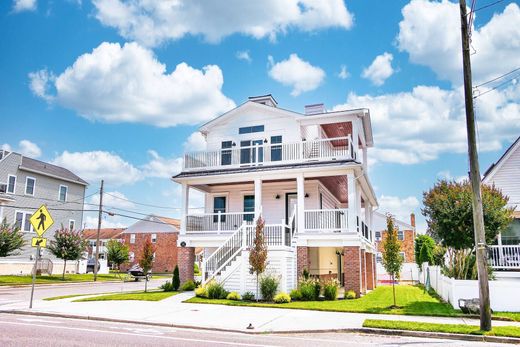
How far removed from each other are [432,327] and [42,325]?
412 inches

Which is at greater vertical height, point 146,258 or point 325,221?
point 325,221

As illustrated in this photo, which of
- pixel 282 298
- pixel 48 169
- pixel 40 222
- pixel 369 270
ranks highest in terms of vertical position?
pixel 48 169

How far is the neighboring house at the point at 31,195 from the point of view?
3628 centimetres

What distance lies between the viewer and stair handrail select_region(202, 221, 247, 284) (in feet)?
63.8

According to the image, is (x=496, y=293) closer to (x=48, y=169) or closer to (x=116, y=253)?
(x=116, y=253)

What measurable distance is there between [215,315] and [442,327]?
6860 millimetres

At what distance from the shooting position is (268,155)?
73.4 feet

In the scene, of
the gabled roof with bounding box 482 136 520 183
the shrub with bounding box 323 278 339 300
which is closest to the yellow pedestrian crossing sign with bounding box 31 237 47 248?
the shrub with bounding box 323 278 339 300

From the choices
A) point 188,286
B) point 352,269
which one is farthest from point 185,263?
point 352,269

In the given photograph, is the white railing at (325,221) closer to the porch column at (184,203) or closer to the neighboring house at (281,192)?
the neighboring house at (281,192)

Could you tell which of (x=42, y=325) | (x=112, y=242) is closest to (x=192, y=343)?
(x=42, y=325)

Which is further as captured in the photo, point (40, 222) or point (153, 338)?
point (40, 222)

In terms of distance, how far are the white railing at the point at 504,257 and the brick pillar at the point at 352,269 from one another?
5.70m

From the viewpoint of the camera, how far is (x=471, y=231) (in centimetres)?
1683
